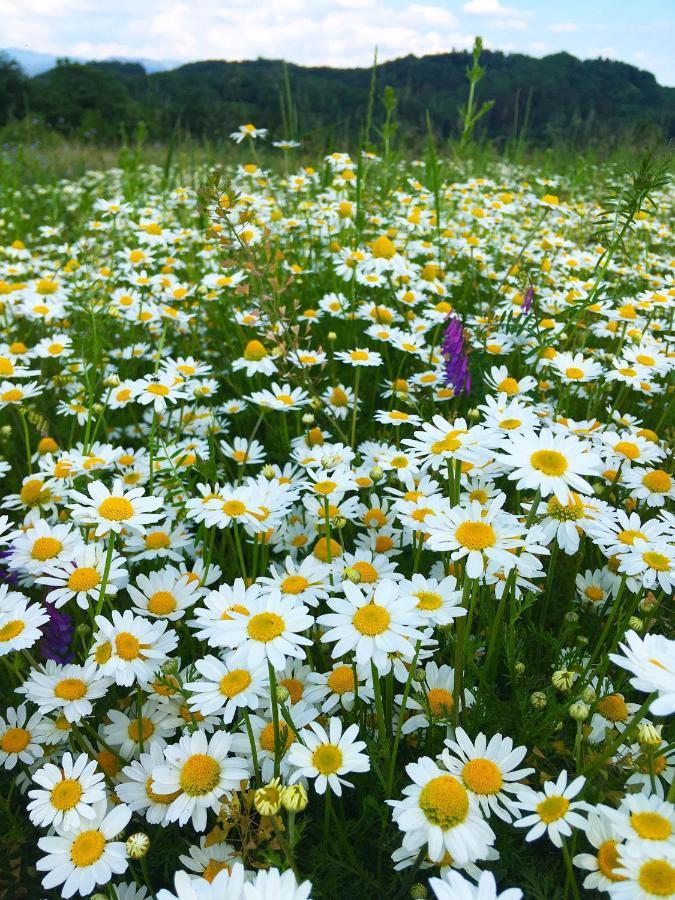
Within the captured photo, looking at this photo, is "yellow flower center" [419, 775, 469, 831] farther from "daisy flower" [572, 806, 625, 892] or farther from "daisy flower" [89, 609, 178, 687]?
"daisy flower" [89, 609, 178, 687]

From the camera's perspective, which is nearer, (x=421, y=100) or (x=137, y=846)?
(x=137, y=846)

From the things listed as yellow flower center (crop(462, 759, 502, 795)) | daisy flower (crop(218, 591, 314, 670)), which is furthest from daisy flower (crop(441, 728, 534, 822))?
daisy flower (crop(218, 591, 314, 670))

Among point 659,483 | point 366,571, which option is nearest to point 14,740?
point 366,571

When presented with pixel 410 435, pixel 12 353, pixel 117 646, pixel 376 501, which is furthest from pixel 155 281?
pixel 117 646

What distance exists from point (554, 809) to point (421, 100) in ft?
53.1

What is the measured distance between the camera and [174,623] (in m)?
1.91

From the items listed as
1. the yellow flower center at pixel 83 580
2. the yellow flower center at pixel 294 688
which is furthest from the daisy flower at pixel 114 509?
the yellow flower center at pixel 294 688

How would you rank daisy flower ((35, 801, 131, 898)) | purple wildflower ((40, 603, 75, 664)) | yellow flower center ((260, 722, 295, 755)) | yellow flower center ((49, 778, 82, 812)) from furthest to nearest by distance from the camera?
purple wildflower ((40, 603, 75, 664))
yellow flower center ((260, 722, 295, 755))
yellow flower center ((49, 778, 82, 812))
daisy flower ((35, 801, 131, 898))

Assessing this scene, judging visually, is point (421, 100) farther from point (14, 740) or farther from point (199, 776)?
point (199, 776)

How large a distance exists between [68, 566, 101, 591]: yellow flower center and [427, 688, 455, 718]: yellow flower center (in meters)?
0.87

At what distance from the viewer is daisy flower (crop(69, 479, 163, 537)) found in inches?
62.2

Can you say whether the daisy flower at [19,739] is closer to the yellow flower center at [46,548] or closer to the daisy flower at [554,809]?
the yellow flower center at [46,548]

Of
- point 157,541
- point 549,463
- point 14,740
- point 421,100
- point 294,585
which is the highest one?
point 421,100

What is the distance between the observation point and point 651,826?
100cm
